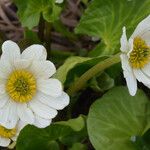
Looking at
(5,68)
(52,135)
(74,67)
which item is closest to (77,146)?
(52,135)

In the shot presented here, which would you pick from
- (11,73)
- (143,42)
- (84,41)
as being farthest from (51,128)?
(84,41)

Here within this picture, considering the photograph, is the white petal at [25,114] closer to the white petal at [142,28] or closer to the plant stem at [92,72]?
the plant stem at [92,72]

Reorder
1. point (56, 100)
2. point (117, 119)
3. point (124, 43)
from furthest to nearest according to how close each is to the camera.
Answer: point (117, 119) → point (56, 100) → point (124, 43)

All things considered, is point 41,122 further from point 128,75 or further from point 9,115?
point 128,75

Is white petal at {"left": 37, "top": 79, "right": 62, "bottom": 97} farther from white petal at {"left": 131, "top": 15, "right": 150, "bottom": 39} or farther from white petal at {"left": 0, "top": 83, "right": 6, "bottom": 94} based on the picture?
white petal at {"left": 131, "top": 15, "right": 150, "bottom": 39}

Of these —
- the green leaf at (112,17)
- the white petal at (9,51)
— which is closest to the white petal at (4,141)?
the white petal at (9,51)
